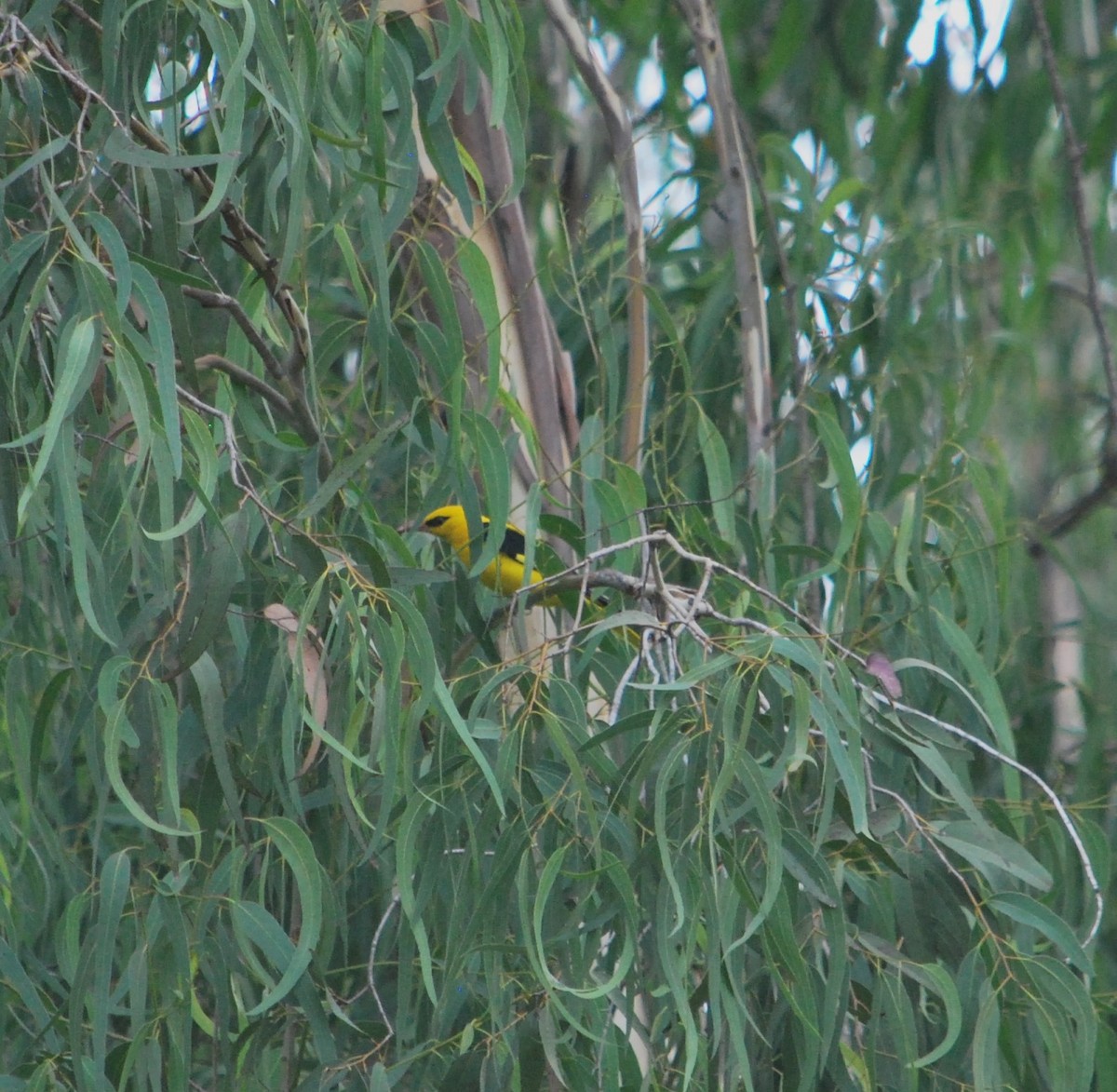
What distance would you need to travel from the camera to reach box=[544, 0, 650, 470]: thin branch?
2.58m

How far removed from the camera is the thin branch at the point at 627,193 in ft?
8.47

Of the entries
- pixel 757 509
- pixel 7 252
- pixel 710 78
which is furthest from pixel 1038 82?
pixel 7 252

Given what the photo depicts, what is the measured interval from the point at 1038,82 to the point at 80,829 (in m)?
2.32

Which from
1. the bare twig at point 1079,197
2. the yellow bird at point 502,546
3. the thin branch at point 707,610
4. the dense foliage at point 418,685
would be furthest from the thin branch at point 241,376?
the bare twig at point 1079,197

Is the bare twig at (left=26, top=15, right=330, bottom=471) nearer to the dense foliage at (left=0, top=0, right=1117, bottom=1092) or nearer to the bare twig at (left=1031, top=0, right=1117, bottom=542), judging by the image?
the dense foliage at (left=0, top=0, right=1117, bottom=1092)

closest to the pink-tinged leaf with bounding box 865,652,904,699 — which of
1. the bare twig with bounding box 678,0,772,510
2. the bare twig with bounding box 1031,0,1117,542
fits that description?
the bare twig with bounding box 678,0,772,510

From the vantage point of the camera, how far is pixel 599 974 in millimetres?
1797

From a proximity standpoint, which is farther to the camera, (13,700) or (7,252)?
(13,700)

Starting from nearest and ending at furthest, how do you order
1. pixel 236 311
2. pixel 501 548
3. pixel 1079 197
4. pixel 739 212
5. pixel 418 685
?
pixel 418 685, pixel 236 311, pixel 501 548, pixel 739 212, pixel 1079 197

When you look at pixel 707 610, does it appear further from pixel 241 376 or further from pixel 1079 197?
pixel 1079 197

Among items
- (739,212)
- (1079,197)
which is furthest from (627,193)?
(1079,197)

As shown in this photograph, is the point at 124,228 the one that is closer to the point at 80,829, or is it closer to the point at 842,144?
the point at 80,829

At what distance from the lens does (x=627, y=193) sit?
2590 mm

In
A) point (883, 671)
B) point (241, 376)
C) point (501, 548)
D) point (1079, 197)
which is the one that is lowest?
point (883, 671)
